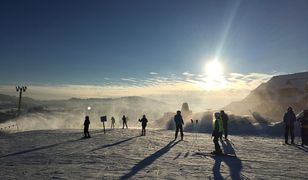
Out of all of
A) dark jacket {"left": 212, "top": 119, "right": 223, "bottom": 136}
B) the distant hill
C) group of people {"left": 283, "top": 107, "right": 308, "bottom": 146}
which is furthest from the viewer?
the distant hill

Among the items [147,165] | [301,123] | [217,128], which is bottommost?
[147,165]

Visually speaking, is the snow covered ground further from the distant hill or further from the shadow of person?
the distant hill

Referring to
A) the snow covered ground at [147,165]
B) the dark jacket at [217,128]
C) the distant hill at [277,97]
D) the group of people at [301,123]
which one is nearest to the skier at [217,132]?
the dark jacket at [217,128]

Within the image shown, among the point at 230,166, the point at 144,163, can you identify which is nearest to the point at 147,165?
the point at 144,163

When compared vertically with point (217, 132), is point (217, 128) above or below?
above

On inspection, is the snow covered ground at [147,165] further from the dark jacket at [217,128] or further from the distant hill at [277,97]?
the distant hill at [277,97]

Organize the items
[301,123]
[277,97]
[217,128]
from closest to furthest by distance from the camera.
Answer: [217,128]
[301,123]
[277,97]

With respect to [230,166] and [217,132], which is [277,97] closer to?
[217,132]

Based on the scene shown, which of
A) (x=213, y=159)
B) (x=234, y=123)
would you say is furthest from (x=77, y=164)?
(x=234, y=123)

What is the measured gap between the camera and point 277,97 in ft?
238

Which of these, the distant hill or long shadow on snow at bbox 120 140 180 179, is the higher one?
the distant hill

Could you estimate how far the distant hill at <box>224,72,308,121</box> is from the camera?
68000 millimetres

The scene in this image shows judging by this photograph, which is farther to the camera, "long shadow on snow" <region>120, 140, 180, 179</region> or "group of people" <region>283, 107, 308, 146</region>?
Result: "group of people" <region>283, 107, 308, 146</region>

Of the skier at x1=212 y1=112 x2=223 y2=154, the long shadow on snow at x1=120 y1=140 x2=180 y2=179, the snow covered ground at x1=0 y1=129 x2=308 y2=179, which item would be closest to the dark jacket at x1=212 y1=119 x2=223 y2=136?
the skier at x1=212 y1=112 x2=223 y2=154
